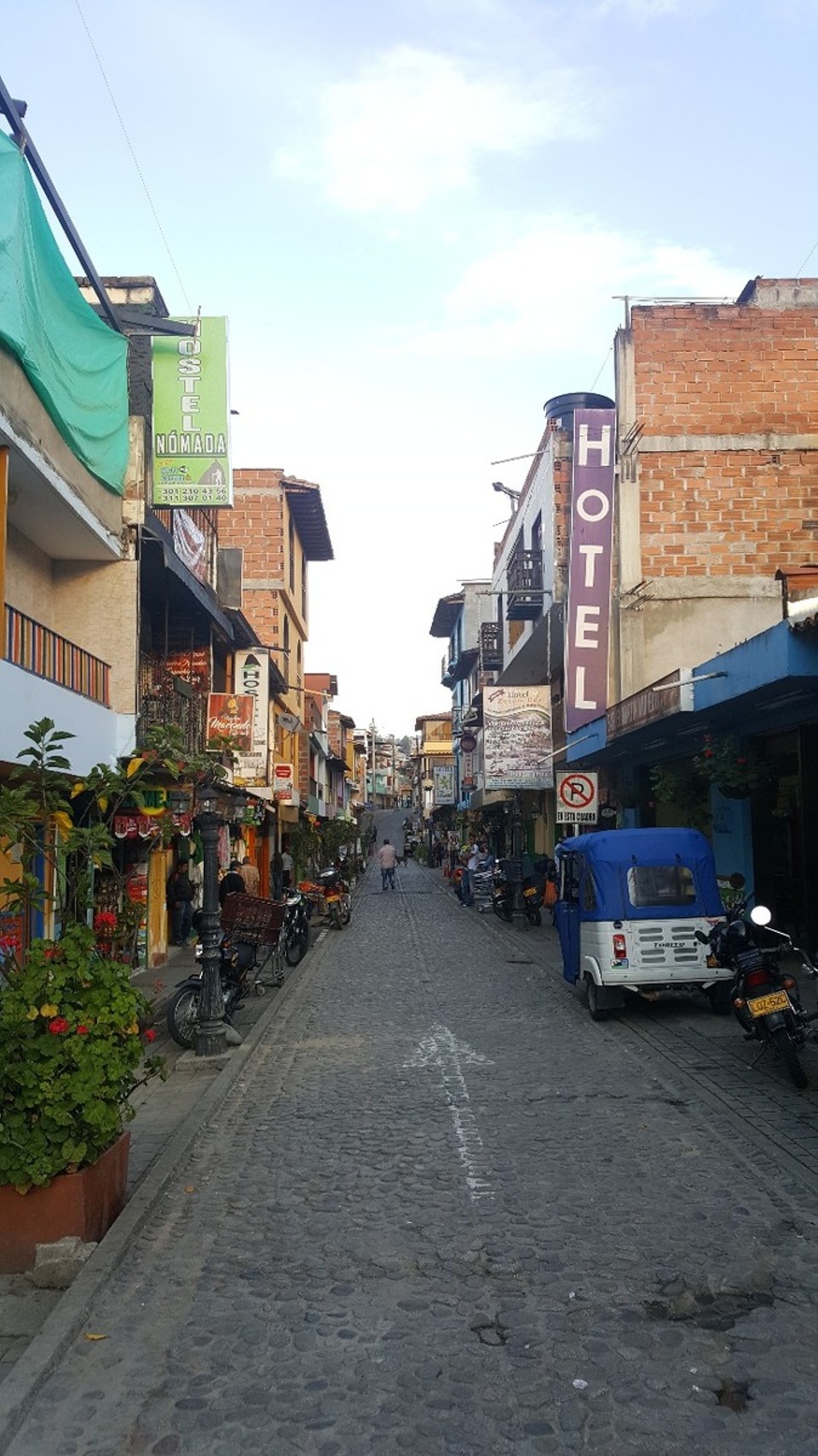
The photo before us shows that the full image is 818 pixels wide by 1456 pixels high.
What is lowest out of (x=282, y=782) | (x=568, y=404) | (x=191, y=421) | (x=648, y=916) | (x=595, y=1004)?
(x=595, y=1004)

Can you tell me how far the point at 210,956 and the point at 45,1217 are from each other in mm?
5493

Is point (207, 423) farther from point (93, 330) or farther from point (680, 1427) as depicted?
point (680, 1427)

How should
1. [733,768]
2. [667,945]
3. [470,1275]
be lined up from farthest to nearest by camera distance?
[733,768]
[667,945]
[470,1275]

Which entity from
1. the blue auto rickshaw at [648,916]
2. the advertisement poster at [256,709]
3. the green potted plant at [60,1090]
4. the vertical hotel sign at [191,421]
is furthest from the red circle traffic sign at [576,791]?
the green potted plant at [60,1090]

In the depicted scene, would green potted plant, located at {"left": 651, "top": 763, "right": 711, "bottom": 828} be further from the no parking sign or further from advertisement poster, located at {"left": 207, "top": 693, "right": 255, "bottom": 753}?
advertisement poster, located at {"left": 207, "top": 693, "right": 255, "bottom": 753}

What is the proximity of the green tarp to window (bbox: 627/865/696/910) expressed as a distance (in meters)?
8.17

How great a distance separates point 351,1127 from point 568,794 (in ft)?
41.1

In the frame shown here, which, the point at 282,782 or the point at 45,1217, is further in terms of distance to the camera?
the point at 282,782

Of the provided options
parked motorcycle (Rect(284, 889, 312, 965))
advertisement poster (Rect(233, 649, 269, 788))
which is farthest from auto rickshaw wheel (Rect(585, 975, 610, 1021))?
advertisement poster (Rect(233, 649, 269, 788))

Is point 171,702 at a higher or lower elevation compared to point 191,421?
lower

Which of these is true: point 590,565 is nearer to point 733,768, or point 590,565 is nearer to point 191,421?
point 733,768

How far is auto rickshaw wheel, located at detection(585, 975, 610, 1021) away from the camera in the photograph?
12535 millimetres

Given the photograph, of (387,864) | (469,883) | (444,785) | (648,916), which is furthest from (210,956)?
(444,785)

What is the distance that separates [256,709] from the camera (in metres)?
23.7
